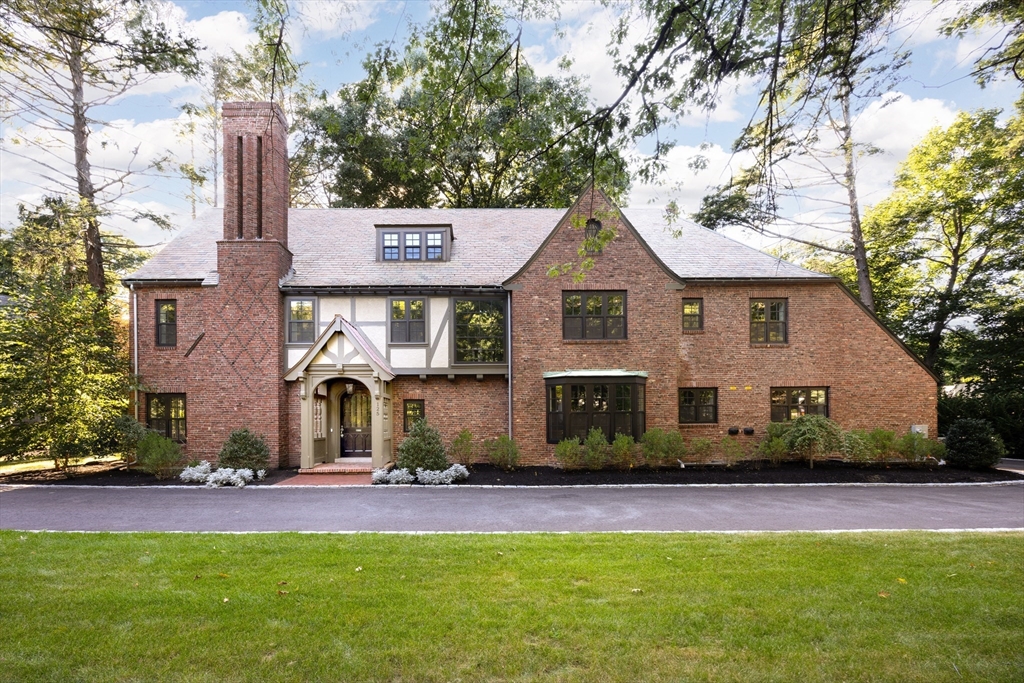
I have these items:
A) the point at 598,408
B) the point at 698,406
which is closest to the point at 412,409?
the point at 598,408

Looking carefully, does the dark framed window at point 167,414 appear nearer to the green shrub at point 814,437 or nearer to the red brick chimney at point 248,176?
the red brick chimney at point 248,176

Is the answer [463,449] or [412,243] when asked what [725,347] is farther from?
[412,243]

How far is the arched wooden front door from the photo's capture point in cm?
1762

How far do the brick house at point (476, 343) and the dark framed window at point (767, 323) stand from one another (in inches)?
1.8

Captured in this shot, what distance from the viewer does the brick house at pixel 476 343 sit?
1614 centimetres

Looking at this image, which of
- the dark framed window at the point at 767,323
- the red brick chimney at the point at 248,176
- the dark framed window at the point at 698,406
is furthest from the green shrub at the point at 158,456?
the dark framed window at the point at 767,323

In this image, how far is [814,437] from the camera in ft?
51.6

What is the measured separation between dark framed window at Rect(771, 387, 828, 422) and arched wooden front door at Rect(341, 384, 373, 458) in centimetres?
1314

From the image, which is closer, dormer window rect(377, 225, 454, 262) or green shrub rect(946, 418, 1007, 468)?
green shrub rect(946, 418, 1007, 468)

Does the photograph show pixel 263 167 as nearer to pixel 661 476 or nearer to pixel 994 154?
pixel 661 476

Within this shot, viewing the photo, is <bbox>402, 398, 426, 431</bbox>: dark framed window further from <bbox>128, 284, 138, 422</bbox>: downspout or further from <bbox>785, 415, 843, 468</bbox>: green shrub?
<bbox>785, 415, 843, 468</bbox>: green shrub

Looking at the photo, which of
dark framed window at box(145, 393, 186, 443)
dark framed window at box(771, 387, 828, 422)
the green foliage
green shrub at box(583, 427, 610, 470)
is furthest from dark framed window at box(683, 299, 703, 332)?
dark framed window at box(145, 393, 186, 443)

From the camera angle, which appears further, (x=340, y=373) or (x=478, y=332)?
(x=478, y=332)

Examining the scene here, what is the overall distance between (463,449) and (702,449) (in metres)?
7.41
